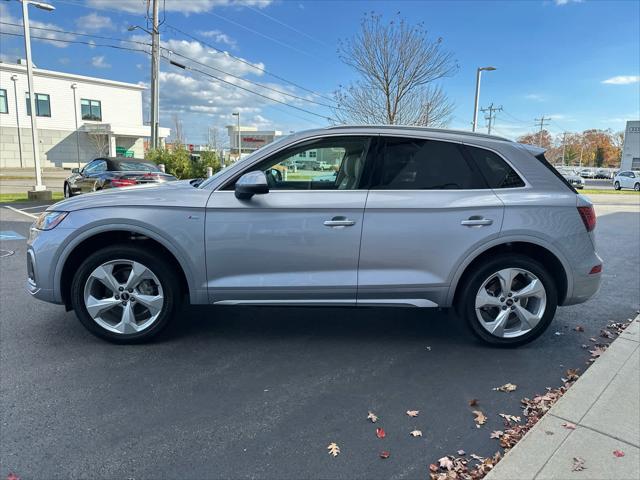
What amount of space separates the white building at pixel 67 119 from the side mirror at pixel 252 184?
46614mm

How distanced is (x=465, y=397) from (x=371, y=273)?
3.74 ft

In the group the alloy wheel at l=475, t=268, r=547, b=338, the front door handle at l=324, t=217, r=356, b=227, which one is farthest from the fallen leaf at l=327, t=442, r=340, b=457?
the alloy wheel at l=475, t=268, r=547, b=338

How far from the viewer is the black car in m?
11.2

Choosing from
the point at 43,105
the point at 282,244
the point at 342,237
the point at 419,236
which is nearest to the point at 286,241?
the point at 282,244

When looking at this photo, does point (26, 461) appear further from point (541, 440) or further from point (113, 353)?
point (541, 440)

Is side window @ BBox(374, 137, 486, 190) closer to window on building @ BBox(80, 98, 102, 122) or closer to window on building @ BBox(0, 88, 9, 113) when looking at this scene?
window on building @ BBox(0, 88, 9, 113)

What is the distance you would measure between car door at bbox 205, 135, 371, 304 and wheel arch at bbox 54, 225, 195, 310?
33 centimetres

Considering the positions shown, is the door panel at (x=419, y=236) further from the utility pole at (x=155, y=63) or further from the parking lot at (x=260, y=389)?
the utility pole at (x=155, y=63)

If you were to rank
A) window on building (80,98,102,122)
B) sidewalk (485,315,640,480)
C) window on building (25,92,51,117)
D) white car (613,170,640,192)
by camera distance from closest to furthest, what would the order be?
sidewalk (485,315,640,480) < white car (613,170,640,192) < window on building (25,92,51,117) < window on building (80,98,102,122)

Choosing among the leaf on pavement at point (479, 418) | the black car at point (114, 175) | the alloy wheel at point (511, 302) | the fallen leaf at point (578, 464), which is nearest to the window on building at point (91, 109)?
the black car at point (114, 175)

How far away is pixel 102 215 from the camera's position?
358cm

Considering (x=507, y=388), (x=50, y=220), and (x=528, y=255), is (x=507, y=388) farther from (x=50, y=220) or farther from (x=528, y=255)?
(x=50, y=220)

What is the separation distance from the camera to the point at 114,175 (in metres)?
11.5

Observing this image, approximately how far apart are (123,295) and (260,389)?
1406mm
